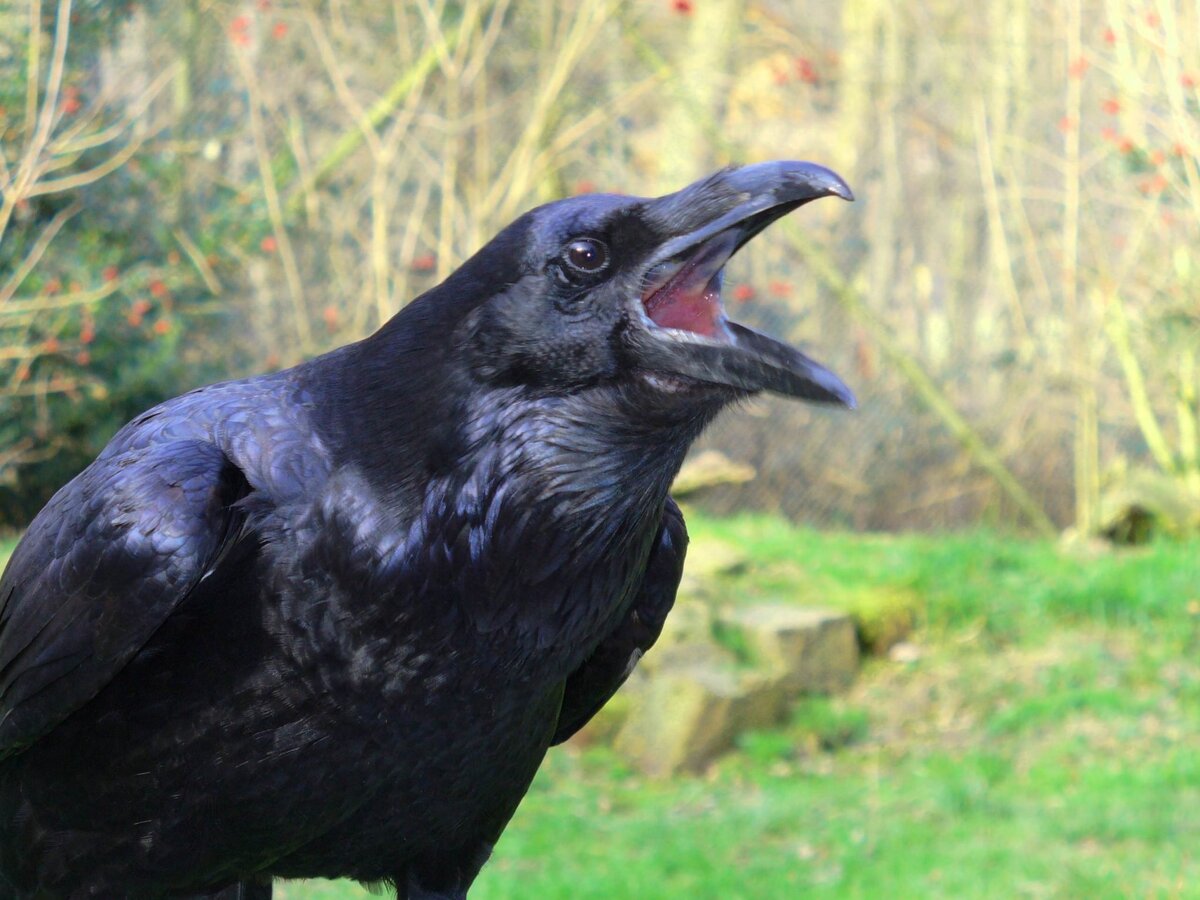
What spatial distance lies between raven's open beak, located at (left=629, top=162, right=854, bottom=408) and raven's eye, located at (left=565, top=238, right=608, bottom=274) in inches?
3.4

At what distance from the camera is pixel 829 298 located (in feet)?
31.2

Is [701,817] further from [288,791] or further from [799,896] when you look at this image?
[288,791]

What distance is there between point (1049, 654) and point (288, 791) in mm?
5390

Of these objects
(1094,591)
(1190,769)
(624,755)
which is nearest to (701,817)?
(624,755)

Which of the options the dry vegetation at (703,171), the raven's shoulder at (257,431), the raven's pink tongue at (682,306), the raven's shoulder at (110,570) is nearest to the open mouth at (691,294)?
the raven's pink tongue at (682,306)

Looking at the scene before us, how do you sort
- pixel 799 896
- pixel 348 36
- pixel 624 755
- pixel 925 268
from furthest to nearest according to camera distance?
1. pixel 925 268
2. pixel 348 36
3. pixel 624 755
4. pixel 799 896

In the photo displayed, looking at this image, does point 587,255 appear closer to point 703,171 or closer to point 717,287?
point 717,287

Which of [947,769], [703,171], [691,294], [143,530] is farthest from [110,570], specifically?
[703,171]

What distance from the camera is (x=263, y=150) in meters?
7.64

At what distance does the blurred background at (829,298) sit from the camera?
6066mm

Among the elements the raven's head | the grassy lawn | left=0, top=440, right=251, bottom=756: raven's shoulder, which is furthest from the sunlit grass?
the raven's head

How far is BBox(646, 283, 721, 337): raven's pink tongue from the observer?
2402 mm

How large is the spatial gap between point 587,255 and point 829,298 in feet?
23.9

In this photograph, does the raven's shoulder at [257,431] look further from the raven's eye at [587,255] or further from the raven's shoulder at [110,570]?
the raven's eye at [587,255]
